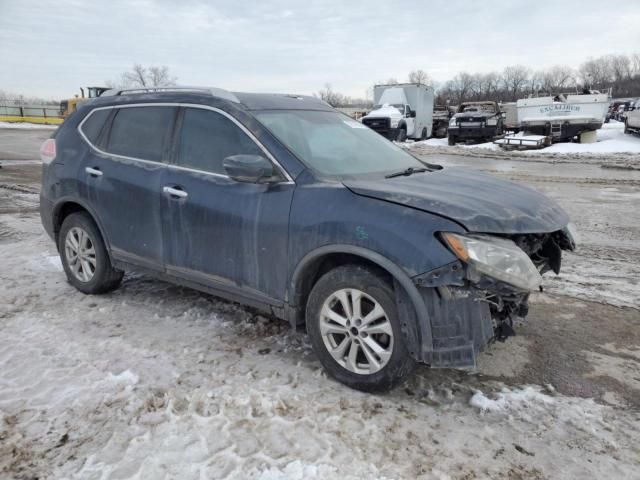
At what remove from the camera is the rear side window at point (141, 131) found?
4.19 meters

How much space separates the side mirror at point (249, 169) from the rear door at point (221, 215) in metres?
0.09

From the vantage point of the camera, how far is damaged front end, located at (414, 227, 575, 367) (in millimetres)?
2764

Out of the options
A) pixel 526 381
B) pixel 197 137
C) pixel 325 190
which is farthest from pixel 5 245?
pixel 526 381

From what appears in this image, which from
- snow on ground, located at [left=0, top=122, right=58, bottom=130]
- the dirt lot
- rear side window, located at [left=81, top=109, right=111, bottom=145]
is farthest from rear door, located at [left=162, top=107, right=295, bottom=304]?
snow on ground, located at [left=0, top=122, right=58, bottom=130]

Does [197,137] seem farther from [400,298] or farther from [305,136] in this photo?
[400,298]

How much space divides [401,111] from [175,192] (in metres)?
24.8

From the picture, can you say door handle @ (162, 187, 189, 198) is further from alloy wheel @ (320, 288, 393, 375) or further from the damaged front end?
the damaged front end

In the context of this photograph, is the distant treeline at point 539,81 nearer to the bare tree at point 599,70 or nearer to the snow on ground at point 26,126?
the bare tree at point 599,70

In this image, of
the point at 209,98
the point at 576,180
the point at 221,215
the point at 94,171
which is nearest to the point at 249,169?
the point at 221,215

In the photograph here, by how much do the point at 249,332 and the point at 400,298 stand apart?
156 cm

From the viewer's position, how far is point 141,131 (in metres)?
4.36

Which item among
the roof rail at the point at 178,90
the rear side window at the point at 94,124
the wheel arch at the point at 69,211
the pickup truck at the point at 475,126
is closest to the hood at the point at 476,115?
the pickup truck at the point at 475,126

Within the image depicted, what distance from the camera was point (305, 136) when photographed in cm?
384

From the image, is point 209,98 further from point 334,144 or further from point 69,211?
point 69,211
